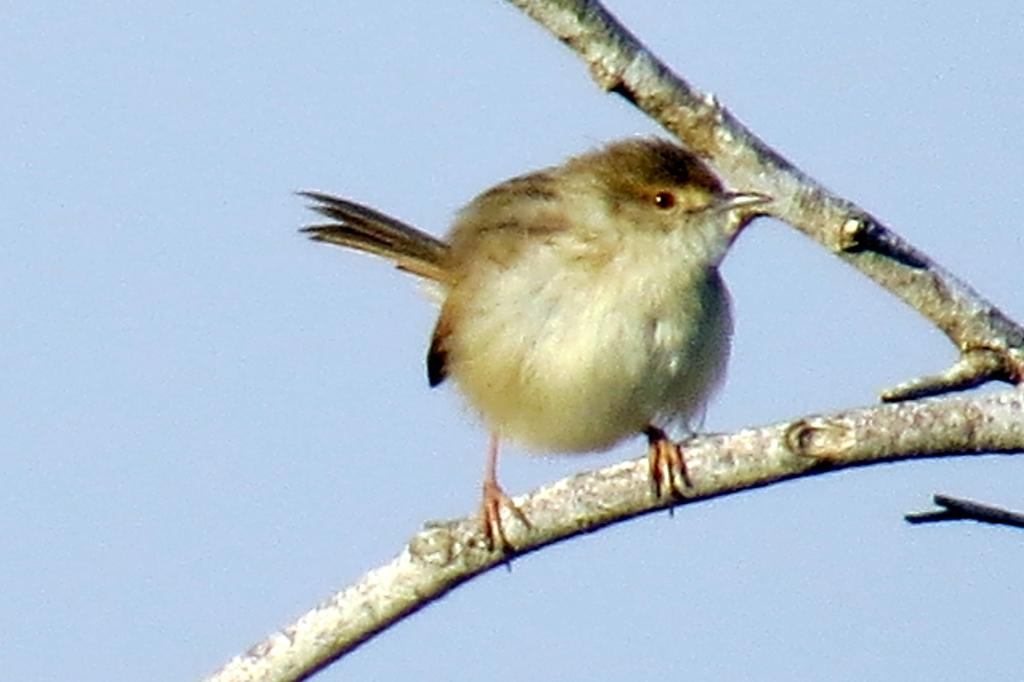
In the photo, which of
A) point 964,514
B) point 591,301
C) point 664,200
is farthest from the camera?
point 664,200

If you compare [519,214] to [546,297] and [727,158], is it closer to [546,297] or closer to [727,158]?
[546,297]

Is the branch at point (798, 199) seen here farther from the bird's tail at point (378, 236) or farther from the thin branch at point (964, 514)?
the bird's tail at point (378, 236)

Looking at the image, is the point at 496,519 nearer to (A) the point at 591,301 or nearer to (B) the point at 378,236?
(A) the point at 591,301

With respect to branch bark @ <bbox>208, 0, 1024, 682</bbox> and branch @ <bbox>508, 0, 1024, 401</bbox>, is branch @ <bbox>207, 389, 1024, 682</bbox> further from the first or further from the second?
branch @ <bbox>508, 0, 1024, 401</bbox>

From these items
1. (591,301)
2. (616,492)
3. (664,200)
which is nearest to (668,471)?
(616,492)

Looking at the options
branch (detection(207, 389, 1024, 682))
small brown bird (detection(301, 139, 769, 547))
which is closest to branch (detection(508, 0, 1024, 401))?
branch (detection(207, 389, 1024, 682))

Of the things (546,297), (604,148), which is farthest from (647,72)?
(604,148)
